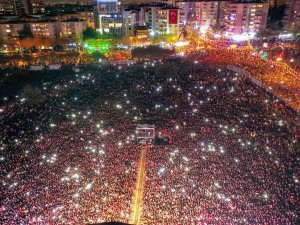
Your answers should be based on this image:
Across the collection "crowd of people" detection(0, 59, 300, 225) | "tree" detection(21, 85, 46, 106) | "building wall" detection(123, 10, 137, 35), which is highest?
"building wall" detection(123, 10, 137, 35)

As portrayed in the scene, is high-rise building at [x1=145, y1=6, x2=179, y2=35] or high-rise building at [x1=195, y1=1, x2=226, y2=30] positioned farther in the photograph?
high-rise building at [x1=195, y1=1, x2=226, y2=30]

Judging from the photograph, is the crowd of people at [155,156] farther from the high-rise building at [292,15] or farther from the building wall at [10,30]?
the high-rise building at [292,15]

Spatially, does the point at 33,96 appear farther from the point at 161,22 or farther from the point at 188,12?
the point at 188,12

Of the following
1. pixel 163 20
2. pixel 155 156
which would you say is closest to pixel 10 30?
pixel 163 20

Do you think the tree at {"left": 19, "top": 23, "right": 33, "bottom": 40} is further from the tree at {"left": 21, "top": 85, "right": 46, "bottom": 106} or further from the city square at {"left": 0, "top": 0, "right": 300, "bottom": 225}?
the tree at {"left": 21, "top": 85, "right": 46, "bottom": 106}

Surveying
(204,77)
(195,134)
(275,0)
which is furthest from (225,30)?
(195,134)

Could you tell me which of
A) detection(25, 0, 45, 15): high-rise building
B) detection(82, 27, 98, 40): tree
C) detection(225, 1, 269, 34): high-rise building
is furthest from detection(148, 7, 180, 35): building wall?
detection(25, 0, 45, 15): high-rise building
